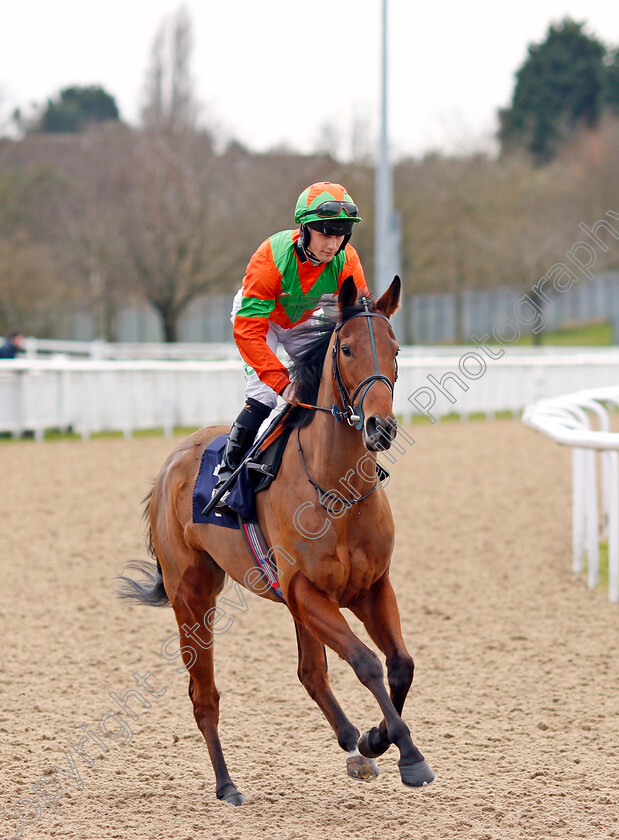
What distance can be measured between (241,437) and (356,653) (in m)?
1.06

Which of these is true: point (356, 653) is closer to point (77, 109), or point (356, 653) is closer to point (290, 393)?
point (290, 393)

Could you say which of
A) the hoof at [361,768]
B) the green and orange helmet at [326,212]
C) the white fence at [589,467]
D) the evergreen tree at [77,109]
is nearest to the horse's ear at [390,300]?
the green and orange helmet at [326,212]

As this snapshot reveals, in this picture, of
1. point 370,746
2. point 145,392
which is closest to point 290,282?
point 370,746

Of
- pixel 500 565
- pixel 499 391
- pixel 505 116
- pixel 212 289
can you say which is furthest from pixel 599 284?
pixel 500 565

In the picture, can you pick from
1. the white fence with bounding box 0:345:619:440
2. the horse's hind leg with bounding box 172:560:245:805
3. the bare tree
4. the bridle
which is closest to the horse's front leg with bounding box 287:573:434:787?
the bridle

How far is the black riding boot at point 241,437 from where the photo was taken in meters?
3.91

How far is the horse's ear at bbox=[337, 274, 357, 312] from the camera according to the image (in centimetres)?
333

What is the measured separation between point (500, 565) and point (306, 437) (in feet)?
14.3

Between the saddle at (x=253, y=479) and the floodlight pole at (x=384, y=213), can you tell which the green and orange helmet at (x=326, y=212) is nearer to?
the saddle at (x=253, y=479)

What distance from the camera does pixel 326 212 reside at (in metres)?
3.52

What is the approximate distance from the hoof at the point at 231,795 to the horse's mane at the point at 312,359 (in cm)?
131

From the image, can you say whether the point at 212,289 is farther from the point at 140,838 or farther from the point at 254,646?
the point at 140,838

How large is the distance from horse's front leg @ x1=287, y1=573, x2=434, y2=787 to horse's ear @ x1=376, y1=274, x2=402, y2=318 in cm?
94

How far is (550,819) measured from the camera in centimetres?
323
